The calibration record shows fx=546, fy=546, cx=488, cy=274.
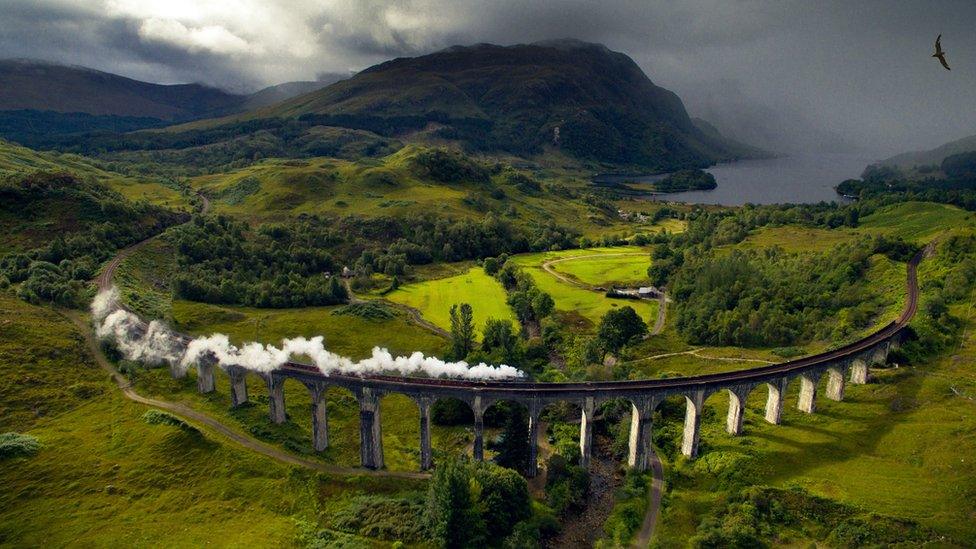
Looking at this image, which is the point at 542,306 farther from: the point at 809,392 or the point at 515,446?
the point at 809,392

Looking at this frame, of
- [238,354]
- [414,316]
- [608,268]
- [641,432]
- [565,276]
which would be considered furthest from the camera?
[608,268]

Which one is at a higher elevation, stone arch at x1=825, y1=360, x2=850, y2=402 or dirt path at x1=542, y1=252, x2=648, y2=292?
dirt path at x1=542, y1=252, x2=648, y2=292

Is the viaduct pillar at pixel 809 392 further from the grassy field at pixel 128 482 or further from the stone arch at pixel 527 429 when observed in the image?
the grassy field at pixel 128 482

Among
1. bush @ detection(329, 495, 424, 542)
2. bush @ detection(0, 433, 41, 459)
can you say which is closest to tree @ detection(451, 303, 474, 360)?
bush @ detection(329, 495, 424, 542)

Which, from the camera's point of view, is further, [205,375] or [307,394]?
[307,394]

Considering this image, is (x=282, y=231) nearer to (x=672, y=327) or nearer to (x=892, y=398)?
(x=672, y=327)

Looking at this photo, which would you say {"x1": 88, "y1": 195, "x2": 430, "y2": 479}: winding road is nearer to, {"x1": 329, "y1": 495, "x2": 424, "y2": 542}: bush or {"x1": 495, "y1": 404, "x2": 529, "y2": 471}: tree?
{"x1": 329, "y1": 495, "x2": 424, "y2": 542}: bush

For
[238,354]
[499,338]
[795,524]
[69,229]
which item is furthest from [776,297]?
[69,229]
